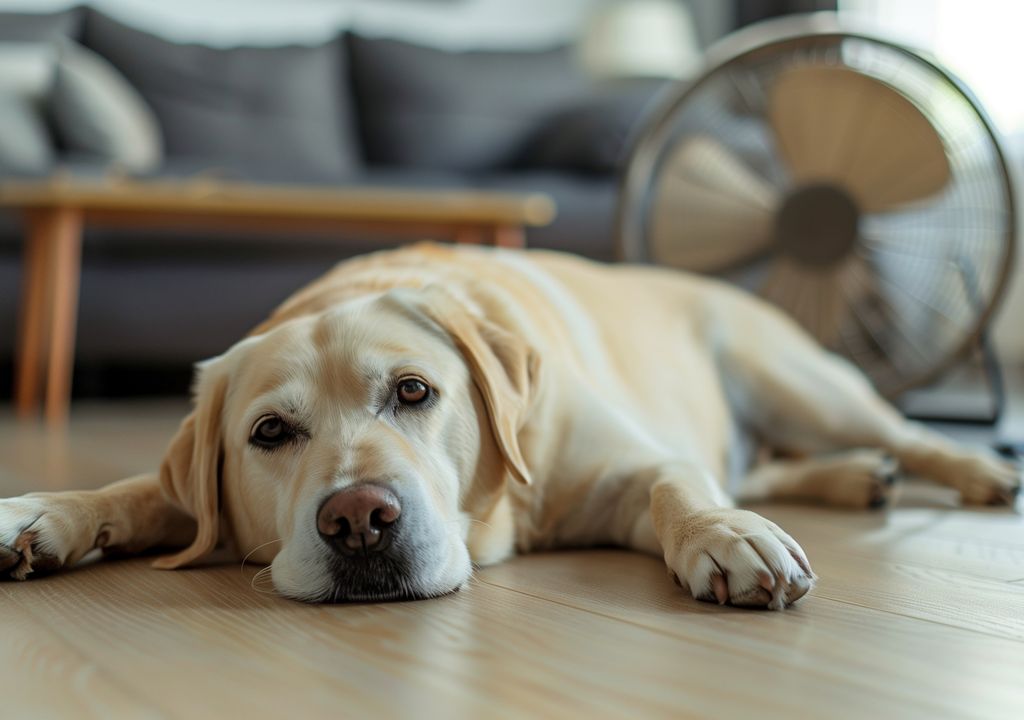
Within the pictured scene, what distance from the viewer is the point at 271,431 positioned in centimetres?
151

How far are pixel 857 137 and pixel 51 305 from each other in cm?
285

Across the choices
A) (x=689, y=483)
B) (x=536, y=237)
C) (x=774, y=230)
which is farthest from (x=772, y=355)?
(x=536, y=237)

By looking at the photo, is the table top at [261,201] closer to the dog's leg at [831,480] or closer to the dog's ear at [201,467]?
the dog's leg at [831,480]

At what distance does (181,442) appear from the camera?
1643 mm

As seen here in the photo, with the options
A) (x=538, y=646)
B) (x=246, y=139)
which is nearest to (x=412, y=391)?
(x=538, y=646)

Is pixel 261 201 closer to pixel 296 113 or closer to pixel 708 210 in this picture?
pixel 708 210

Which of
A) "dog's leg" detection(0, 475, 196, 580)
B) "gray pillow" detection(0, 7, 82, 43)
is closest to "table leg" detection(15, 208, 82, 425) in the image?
"gray pillow" detection(0, 7, 82, 43)

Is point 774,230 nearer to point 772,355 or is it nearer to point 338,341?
point 772,355

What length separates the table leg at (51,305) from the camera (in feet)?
12.5

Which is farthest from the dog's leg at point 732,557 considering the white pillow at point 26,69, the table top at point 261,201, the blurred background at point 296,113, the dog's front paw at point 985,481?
the white pillow at point 26,69

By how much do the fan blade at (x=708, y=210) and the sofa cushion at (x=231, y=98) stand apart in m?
2.35

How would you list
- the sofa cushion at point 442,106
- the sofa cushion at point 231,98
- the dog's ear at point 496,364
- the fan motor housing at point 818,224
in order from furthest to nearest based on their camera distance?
the sofa cushion at point 442,106 → the sofa cushion at point 231,98 → the fan motor housing at point 818,224 → the dog's ear at point 496,364

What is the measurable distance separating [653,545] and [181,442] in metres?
0.74

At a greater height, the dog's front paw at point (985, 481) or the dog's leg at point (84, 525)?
the dog's front paw at point (985, 481)
